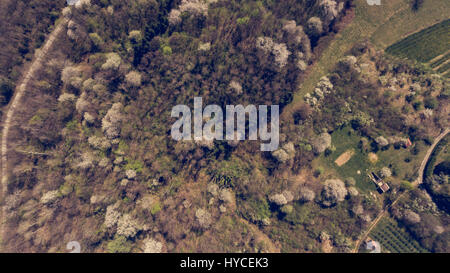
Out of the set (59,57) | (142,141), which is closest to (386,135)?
(142,141)

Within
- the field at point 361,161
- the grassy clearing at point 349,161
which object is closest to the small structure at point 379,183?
the field at point 361,161

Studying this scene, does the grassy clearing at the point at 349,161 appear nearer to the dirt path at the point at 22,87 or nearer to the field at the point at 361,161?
the field at the point at 361,161

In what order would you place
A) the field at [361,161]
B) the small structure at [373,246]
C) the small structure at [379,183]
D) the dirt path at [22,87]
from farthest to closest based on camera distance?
the field at [361,161] < the small structure at [373,246] < the small structure at [379,183] < the dirt path at [22,87]

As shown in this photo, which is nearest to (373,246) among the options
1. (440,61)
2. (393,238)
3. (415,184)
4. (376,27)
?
(393,238)

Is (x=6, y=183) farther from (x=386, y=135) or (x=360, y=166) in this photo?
(x=386, y=135)

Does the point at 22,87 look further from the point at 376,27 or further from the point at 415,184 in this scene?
the point at 415,184
